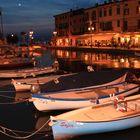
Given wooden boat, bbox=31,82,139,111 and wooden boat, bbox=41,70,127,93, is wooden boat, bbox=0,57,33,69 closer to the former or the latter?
wooden boat, bbox=41,70,127,93

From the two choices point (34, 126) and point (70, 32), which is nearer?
point (34, 126)

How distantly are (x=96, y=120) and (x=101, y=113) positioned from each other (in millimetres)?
A: 1337

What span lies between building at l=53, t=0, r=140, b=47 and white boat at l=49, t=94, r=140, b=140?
42.4 meters

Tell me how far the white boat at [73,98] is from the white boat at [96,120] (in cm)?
156

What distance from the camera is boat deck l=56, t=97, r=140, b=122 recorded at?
43.9 ft

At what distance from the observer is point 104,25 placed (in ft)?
230

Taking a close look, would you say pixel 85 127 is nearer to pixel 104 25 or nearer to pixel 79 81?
pixel 79 81

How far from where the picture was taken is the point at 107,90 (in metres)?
19.5

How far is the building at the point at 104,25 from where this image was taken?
60156 millimetres

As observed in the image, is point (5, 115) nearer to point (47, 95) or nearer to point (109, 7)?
point (47, 95)

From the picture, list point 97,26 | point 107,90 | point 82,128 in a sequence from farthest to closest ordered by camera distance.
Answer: point 97,26, point 107,90, point 82,128

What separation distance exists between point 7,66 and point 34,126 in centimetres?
2497

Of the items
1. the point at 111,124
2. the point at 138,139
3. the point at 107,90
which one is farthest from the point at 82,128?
the point at 107,90

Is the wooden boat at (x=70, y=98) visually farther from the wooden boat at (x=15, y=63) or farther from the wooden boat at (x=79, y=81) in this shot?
the wooden boat at (x=15, y=63)
